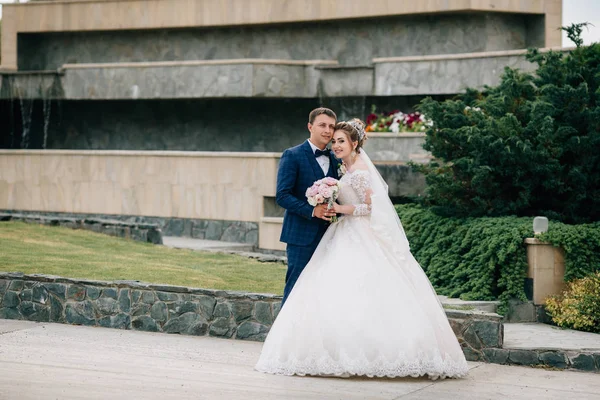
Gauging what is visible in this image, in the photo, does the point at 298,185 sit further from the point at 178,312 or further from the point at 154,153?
→ the point at 154,153

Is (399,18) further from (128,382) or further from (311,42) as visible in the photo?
(128,382)

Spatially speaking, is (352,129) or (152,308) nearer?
(352,129)

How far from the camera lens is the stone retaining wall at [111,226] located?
73.0ft

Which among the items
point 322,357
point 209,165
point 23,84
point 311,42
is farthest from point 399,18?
point 322,357

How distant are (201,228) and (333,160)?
1332 centimetres

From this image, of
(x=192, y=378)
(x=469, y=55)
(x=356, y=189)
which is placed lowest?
(x=192, y=378)

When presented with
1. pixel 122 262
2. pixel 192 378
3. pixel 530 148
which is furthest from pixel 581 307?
pixel 122 262

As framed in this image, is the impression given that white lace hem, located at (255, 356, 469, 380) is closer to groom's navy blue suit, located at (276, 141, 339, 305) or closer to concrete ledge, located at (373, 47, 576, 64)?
groom's navy blue suit, located at (276, 141, 339, 305)

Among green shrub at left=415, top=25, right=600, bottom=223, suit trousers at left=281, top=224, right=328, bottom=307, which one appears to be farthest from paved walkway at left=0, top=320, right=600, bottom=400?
green shrub at left=415, top=25, right=600, bottom=223

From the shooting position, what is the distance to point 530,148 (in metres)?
16.0

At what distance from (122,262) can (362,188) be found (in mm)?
7657

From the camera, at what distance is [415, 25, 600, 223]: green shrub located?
1625 cm

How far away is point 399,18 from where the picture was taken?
29.3 metres

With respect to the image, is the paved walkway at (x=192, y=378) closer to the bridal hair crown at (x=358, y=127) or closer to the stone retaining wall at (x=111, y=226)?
the bridal hair crown at (x=358, y=127)
